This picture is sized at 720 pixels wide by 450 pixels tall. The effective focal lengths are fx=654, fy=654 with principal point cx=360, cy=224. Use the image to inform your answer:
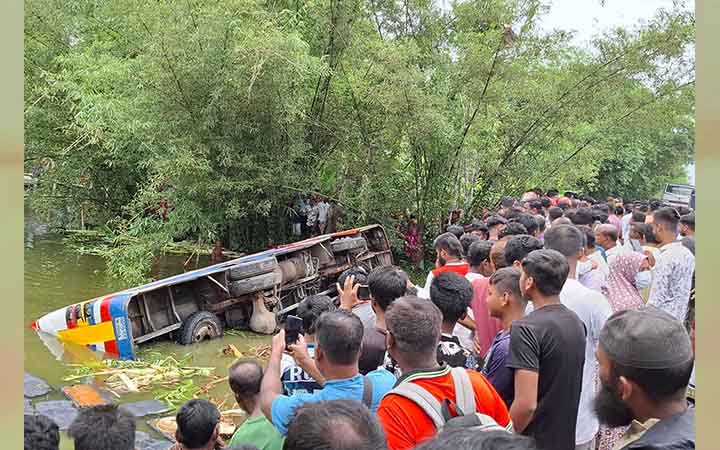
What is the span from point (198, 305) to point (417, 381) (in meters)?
5.90

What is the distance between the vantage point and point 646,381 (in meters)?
1.64

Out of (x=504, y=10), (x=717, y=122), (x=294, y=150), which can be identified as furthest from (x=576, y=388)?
(x=504, y=10)

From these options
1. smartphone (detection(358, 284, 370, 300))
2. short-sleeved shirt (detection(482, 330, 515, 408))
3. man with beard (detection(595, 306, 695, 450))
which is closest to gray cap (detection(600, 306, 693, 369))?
man with beard (detection(595, 306, 695, 450))

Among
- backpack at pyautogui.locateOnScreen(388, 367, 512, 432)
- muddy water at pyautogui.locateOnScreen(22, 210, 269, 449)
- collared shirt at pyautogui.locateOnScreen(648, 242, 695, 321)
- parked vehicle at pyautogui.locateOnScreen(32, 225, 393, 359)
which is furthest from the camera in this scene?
parked vehicle at pyautogui.locateOnScreen(32, 225, 393, 359)

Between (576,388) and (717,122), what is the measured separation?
92.0 inches

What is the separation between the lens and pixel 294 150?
10.1 metres

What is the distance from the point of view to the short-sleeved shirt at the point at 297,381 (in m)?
2.71

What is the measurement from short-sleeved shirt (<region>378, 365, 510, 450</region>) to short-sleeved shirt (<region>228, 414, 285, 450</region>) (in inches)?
21.3

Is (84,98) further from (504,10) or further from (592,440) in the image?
(592,440)

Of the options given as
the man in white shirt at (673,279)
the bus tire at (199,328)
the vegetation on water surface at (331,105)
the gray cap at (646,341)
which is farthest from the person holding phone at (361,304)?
the vegetation on water surface at (331,105)

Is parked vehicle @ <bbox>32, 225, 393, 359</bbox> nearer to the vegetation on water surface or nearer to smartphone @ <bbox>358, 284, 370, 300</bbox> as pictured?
the vegetation on water surface

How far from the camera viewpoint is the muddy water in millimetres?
6457

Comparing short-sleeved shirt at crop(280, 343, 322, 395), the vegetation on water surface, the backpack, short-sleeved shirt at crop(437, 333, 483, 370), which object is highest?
the vegetation on water surface

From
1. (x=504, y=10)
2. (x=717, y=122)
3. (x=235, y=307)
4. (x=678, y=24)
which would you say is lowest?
(x=235, y=307)
